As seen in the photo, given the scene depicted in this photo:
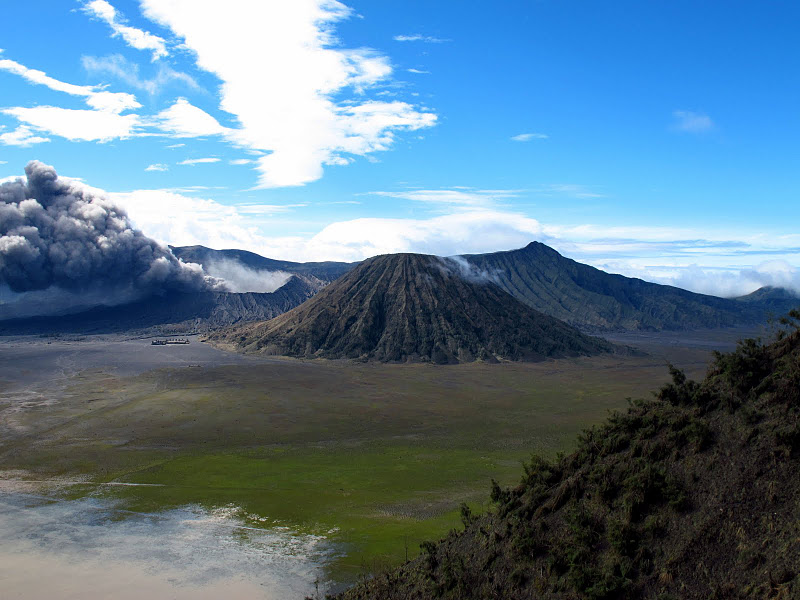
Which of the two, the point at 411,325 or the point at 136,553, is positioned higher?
the point at 411,325

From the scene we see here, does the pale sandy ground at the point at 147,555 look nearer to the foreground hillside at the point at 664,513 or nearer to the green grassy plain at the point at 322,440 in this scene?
the green grassy plain at the point at 322,440

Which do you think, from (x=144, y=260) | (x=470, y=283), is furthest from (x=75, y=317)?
(x=470, y=283)

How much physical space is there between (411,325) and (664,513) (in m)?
115

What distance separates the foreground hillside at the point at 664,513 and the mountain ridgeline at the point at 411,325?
324 feet

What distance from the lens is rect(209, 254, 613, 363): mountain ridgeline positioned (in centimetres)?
→ 12594

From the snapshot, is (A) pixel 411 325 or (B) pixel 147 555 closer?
(B) pixel 147 555

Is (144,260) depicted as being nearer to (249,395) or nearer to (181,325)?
(181,325)

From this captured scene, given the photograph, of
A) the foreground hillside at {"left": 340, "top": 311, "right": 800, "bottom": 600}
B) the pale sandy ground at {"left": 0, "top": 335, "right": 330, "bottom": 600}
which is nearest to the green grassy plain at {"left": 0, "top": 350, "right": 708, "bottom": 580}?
the pale sandy ground at {"left": 0, "top": 335, "right": 330, "bottom": 600}

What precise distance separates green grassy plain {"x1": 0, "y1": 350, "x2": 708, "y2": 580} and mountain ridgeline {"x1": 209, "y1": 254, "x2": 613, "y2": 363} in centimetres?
2642

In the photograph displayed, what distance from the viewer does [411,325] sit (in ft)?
435

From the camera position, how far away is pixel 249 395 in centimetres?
7725

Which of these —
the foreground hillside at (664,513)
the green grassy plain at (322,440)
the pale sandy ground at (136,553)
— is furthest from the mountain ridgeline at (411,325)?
the foreground hillside at (664,513)

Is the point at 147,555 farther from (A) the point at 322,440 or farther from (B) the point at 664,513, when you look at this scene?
(A) the point at 322,440

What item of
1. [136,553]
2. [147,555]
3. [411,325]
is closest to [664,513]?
[147,555]
